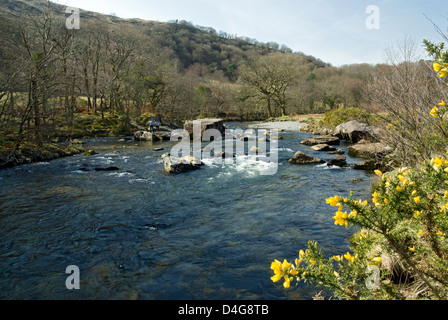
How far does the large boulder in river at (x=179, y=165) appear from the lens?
1152 centimetres

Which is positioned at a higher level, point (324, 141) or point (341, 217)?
point (324, 141)

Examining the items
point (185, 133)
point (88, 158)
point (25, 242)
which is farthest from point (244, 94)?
point (25, 242)

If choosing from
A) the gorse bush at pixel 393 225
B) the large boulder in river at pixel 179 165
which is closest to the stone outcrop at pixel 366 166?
the large boulder in river at pixel 179 165

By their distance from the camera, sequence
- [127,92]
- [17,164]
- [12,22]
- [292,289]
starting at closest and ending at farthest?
[292,289] < [17,164] < [12,22] < [127,92]

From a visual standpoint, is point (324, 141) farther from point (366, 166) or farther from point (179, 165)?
point (179, 165)

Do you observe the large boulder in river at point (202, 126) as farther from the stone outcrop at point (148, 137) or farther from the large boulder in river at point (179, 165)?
the large boulder in river at point (179, 165)

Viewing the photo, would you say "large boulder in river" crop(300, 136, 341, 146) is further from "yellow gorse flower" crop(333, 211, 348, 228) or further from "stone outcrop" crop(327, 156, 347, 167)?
"yellow gorse flower" crop(333, 211, 348, 228)

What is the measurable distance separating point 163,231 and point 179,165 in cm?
609

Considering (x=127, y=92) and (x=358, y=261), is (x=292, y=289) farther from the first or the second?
(x=127, y=92)

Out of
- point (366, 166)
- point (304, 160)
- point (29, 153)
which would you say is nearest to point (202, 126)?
point (304, 160)

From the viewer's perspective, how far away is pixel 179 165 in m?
11.8

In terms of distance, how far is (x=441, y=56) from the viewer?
7.76ft

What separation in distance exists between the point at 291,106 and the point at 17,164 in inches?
1854

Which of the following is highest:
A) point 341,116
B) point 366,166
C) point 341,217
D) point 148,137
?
point 341,116
